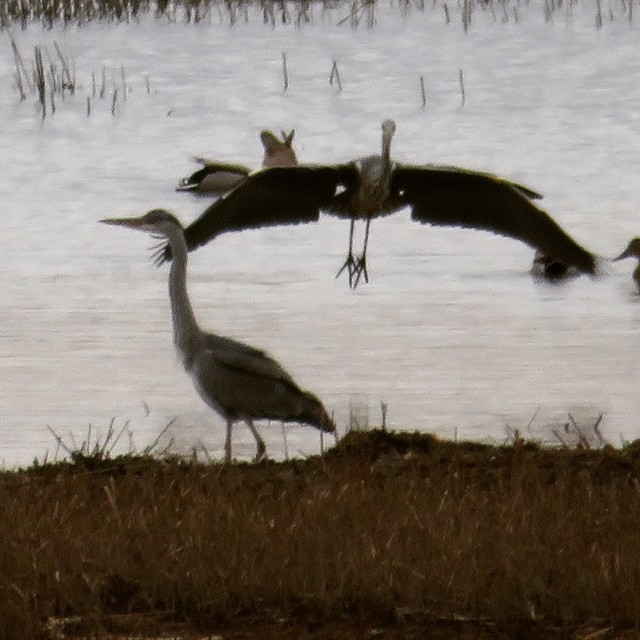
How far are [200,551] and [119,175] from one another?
45.7 ft

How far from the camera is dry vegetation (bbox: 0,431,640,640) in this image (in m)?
5.13

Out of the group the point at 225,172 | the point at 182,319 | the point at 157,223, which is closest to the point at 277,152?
the point at 225,172

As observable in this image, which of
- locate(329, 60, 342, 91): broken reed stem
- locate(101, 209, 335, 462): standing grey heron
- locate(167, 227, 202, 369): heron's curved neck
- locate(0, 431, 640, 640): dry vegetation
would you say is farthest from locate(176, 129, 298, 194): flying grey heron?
locate(0, 431, 640, 640): dry vegetation

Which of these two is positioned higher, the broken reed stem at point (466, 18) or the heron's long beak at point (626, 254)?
the broken reed stem at point (466, 18)

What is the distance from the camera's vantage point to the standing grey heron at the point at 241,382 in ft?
25.9

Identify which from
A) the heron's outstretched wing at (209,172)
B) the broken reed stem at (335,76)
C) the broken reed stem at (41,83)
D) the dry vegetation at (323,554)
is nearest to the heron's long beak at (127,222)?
the dry vegetation at (323,554)

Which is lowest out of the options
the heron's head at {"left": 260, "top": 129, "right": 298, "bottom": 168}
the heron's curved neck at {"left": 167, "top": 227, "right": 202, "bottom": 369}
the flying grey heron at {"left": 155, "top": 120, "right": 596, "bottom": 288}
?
the heron's head at {"left": 260, "top": 129, "right": 298, "bottom": 168}

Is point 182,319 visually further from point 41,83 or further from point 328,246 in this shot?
point 41,83

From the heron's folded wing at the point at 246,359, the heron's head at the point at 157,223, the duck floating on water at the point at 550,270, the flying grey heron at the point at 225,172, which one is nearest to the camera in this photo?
the heron's folded wing at the point at 246,359

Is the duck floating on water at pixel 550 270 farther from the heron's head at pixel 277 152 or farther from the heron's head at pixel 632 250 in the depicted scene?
the heron's head at pixel 277 152

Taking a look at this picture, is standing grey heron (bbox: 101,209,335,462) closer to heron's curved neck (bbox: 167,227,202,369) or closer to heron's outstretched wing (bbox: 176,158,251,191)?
heron's curved neck (bbox: 167,227,202,369)

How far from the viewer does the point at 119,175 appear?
758 inches

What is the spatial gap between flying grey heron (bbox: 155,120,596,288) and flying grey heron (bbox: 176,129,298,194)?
757 cm

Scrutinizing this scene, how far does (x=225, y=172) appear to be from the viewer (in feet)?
57.9
